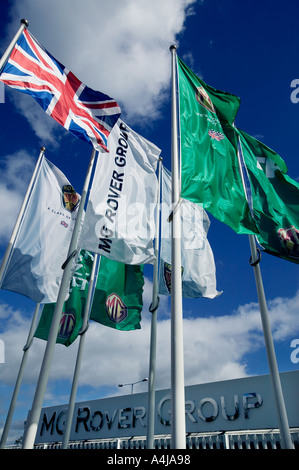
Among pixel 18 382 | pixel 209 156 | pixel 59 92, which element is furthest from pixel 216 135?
pixel 18 382

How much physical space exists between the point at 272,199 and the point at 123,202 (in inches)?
188

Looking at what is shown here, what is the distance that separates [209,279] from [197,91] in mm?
7029

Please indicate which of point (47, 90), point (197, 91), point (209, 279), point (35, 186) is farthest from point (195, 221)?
point (47, 90)

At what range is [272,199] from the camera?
10.4 m

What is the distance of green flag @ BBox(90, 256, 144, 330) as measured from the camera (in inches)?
448

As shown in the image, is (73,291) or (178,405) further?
(73,291)

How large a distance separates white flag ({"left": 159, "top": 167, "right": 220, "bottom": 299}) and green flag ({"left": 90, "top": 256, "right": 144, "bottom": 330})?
112 cm

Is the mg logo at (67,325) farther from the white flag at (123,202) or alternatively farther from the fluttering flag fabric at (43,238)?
the white flag at (123,202)

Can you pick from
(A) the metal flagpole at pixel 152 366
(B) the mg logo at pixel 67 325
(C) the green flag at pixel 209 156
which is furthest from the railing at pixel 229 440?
(C) the green flag at pixel 209 156

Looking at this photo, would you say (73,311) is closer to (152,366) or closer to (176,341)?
(152,366)

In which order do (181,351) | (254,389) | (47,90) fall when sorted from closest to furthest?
(181,351) < (47,90) < (254,389)

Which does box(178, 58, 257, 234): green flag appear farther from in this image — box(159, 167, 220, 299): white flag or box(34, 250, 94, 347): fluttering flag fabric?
box(34, 250, 94, 347): fluttering flag fabric

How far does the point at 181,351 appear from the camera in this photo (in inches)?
239
